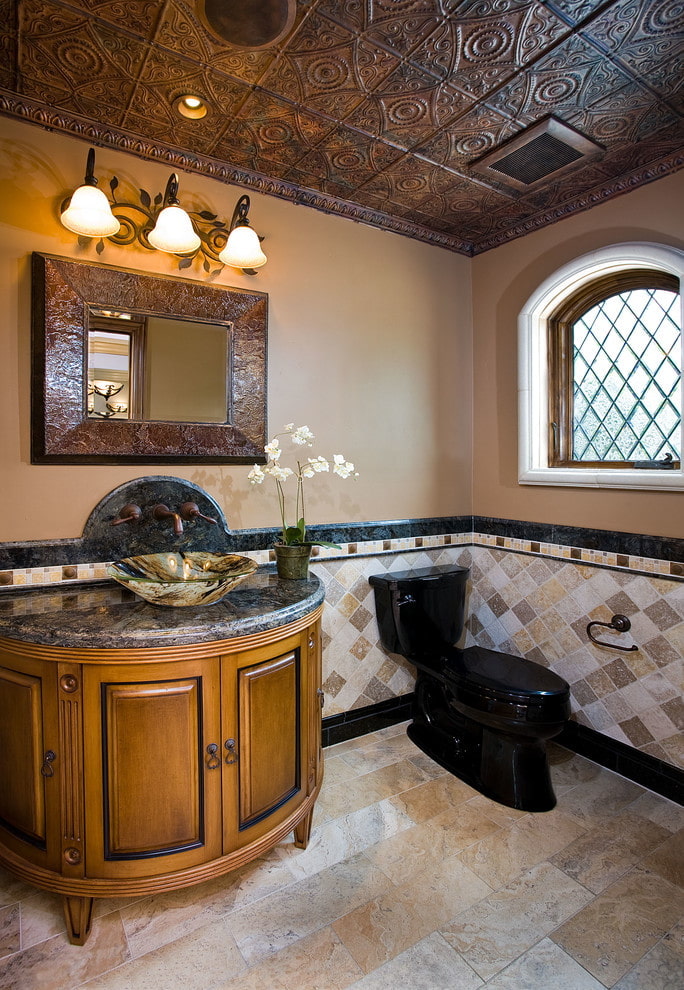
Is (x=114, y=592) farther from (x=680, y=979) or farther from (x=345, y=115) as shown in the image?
(x=680, y=979)

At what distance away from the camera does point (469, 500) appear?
294 centimetres

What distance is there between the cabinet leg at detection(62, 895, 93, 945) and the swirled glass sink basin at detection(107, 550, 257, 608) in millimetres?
820

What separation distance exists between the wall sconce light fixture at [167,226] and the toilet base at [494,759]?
6.63ft

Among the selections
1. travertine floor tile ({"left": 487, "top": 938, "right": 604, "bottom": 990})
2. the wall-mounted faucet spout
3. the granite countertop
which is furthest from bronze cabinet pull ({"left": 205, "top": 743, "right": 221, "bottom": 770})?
travertine floor tile ({"left": 487, "top": 938, "right": 604, "bottom": 990})

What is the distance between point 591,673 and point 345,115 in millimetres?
2411

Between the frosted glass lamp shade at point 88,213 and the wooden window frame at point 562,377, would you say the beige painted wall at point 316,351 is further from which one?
the wooden window frame at point 562,377

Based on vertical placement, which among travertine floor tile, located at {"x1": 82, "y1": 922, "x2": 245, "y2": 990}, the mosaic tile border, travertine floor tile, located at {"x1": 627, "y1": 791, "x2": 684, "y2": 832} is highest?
the mosaic tile border

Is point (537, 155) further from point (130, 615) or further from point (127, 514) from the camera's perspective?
point (130, 615)

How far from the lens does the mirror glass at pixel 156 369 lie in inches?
74.2

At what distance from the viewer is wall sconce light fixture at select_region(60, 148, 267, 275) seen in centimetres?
175

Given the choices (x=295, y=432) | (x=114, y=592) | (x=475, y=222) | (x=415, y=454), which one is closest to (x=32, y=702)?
(x=114, y=592)

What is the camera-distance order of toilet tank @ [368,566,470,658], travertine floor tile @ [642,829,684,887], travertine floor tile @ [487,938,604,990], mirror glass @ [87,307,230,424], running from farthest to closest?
toilet tank @ [368,566,470,658] < mirror glass @ [87,307,230,424] < travertine floor tile @ [642,829,684,887] < travertine floor tile @ [487,938,604,990]

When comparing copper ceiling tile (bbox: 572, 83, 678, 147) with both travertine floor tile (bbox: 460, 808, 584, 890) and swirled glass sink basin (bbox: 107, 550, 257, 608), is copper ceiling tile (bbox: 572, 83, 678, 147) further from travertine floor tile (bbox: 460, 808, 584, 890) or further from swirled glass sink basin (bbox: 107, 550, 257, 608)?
travertine floor tile (bbox: 460, 808, 584, 890)

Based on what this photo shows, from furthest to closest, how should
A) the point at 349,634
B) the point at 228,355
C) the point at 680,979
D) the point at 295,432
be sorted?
1. the point at 349,634
2. the point at 295,432
3. the point at 228,355
4. the point at 680,979
